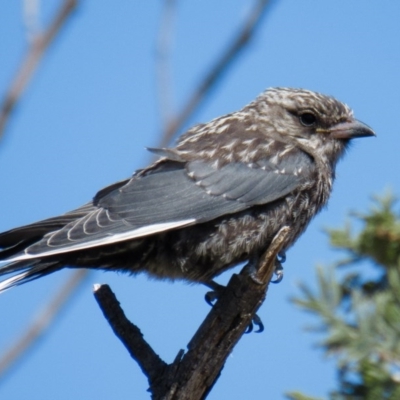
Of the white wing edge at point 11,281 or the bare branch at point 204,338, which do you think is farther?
the white wing edge at point 11,281

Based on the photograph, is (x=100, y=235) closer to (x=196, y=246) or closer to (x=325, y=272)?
(x=196, y=246)

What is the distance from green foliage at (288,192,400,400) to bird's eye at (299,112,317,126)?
2.61 m

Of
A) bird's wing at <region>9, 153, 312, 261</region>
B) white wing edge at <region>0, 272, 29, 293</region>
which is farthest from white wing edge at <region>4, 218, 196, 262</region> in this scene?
white wing edge at <region>0, 272, 29, 293</region>

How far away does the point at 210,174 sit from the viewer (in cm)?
523

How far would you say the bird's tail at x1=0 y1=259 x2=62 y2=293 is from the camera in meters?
4.35

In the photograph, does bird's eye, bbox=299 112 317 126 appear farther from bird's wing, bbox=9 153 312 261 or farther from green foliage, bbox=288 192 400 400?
green foliage, bbox=288 192 400 400

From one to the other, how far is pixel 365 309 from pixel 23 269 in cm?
217

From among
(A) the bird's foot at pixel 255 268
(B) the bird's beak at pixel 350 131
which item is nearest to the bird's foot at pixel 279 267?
(A) the bird's foot at pixel 255 268

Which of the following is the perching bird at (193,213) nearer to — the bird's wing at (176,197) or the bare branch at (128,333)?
the bird's wing at (176,197)

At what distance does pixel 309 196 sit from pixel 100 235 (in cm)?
149

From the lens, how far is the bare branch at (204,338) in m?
4.13

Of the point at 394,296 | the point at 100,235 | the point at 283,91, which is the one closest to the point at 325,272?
the point at 394,296

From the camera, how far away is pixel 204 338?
13.8 feet

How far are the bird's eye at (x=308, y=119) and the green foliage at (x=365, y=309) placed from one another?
261 cm
